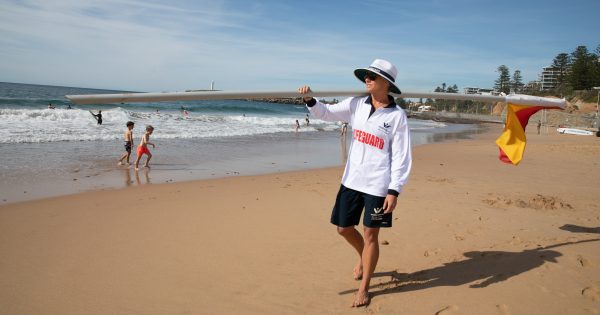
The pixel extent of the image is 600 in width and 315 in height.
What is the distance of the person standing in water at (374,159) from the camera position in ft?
10.3

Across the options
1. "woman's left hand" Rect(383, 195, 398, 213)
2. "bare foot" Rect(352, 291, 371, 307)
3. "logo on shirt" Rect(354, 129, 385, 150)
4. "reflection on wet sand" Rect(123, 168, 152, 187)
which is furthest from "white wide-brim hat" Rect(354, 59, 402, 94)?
"reflection on wet sand" Rect(123, 168, 152, 187)

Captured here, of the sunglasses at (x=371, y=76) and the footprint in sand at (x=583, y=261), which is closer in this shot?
the sunglasses at (x=371, y=76)

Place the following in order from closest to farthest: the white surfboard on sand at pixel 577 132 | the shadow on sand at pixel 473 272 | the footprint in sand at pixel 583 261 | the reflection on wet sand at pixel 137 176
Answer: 1. the shadow on sand at pixel 473 272
2. the footprint in sand at pixel 583 261
3. the reflection on wet sand at pixel 137 176
4. the white surfboard on sand at pixel 577 132

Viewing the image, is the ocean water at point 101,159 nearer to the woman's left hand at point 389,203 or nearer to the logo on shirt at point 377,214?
the logo on shirt at point 377,214

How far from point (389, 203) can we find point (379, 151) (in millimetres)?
438

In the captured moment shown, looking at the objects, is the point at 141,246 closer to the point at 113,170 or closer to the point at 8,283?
the point at 8,283

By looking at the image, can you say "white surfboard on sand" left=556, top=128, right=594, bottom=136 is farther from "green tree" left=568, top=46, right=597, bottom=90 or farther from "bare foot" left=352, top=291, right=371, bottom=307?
"green tree" left=568, top=46, right=597, bottom=90

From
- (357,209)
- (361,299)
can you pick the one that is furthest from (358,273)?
(357,209)

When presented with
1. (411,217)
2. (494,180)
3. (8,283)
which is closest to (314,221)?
(411,217)

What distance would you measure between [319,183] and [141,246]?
5.10 metres

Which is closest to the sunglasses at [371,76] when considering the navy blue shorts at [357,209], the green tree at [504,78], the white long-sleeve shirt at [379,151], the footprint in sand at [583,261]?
the white long-sleeve shirt at [379,151]

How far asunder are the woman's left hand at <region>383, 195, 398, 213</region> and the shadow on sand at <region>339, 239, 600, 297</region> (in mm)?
889

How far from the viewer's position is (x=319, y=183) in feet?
29.8

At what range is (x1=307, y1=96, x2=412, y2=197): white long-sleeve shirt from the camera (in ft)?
10.3
